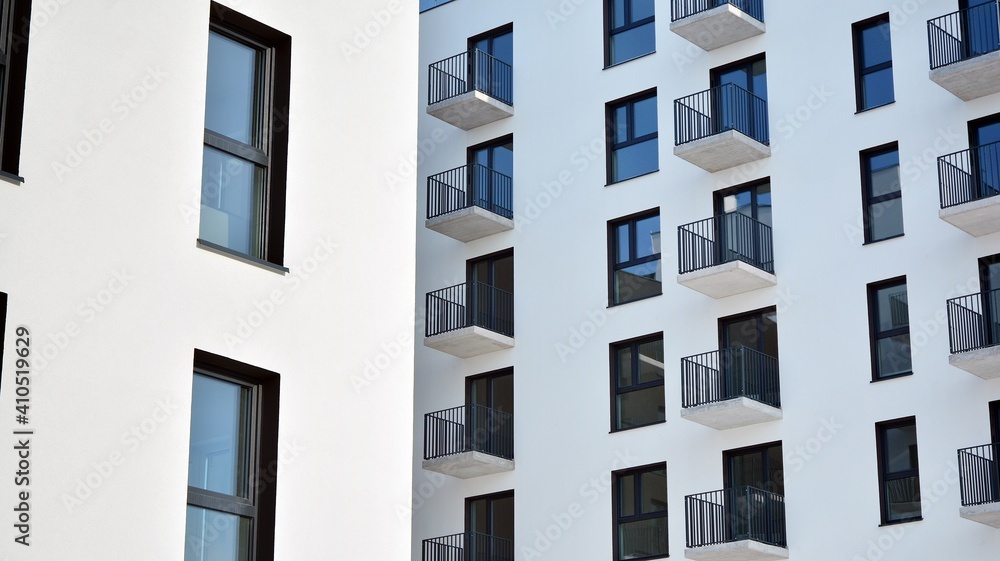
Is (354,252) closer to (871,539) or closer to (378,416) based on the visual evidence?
(378,416)

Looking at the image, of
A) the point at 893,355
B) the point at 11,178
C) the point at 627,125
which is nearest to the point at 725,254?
the point at 893,355

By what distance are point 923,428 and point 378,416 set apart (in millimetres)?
18346

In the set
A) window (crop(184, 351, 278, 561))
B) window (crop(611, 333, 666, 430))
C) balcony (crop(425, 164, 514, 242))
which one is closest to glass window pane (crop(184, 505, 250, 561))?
window (crop(184, 351, 278, 561))

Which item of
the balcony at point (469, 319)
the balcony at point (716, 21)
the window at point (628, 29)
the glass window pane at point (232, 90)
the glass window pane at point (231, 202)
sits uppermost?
the window at point (628, 29)

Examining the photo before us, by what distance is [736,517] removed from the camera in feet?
94.7

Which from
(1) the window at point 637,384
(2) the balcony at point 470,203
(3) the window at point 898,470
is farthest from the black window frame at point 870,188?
(2) the balcony at point 470,203

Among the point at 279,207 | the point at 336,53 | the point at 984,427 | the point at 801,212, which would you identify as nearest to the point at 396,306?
the point at 279,207

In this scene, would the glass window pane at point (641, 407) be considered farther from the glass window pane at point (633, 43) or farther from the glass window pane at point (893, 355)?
the glass window pane at point (633, 43)

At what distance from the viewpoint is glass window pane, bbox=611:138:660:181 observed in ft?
107

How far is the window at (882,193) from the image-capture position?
28.8m

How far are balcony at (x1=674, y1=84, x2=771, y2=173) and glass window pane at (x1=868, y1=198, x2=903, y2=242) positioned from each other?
2699 mm

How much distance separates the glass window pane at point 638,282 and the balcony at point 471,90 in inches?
213

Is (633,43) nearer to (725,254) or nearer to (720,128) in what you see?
(720,128)

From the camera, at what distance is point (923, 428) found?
1074 inches
